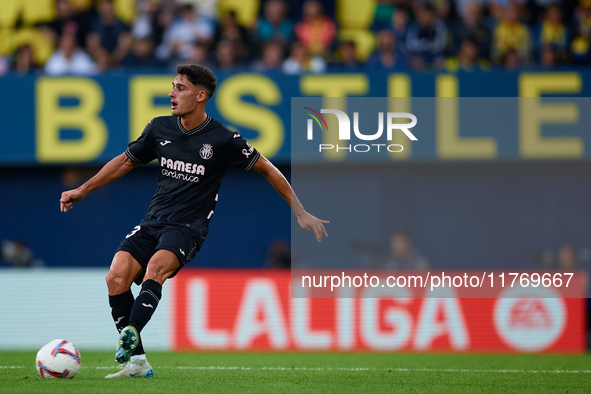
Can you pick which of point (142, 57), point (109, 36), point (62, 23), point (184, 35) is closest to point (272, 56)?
point (184, 35)

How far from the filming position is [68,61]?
1301 cm

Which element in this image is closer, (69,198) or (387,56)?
(69,198)

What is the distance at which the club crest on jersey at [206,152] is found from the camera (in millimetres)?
6297

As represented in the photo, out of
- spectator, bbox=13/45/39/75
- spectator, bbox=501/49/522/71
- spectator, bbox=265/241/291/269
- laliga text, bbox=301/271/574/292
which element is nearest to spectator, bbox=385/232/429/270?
laliga text, bbox=301/271/574/292

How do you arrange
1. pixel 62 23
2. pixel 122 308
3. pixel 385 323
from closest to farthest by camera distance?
pixel 122 308 → pixel 385 323 → pixel 62 23

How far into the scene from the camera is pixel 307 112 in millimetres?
12367

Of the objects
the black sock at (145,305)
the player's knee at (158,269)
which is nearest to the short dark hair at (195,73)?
the player's knee at (158,269)

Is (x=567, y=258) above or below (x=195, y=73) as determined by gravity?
below

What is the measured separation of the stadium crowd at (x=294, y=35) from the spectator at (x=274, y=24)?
0.05ft

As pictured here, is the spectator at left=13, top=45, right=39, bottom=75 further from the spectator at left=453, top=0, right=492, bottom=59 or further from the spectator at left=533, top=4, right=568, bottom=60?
the spectator at left=533, top=4, right=568, bottom=60

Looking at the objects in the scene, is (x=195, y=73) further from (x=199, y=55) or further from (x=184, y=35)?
(x=184, y=35)

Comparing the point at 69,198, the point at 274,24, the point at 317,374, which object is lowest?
the point at 317,374

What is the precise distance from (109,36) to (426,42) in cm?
496

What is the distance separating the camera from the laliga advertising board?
1070 cm
